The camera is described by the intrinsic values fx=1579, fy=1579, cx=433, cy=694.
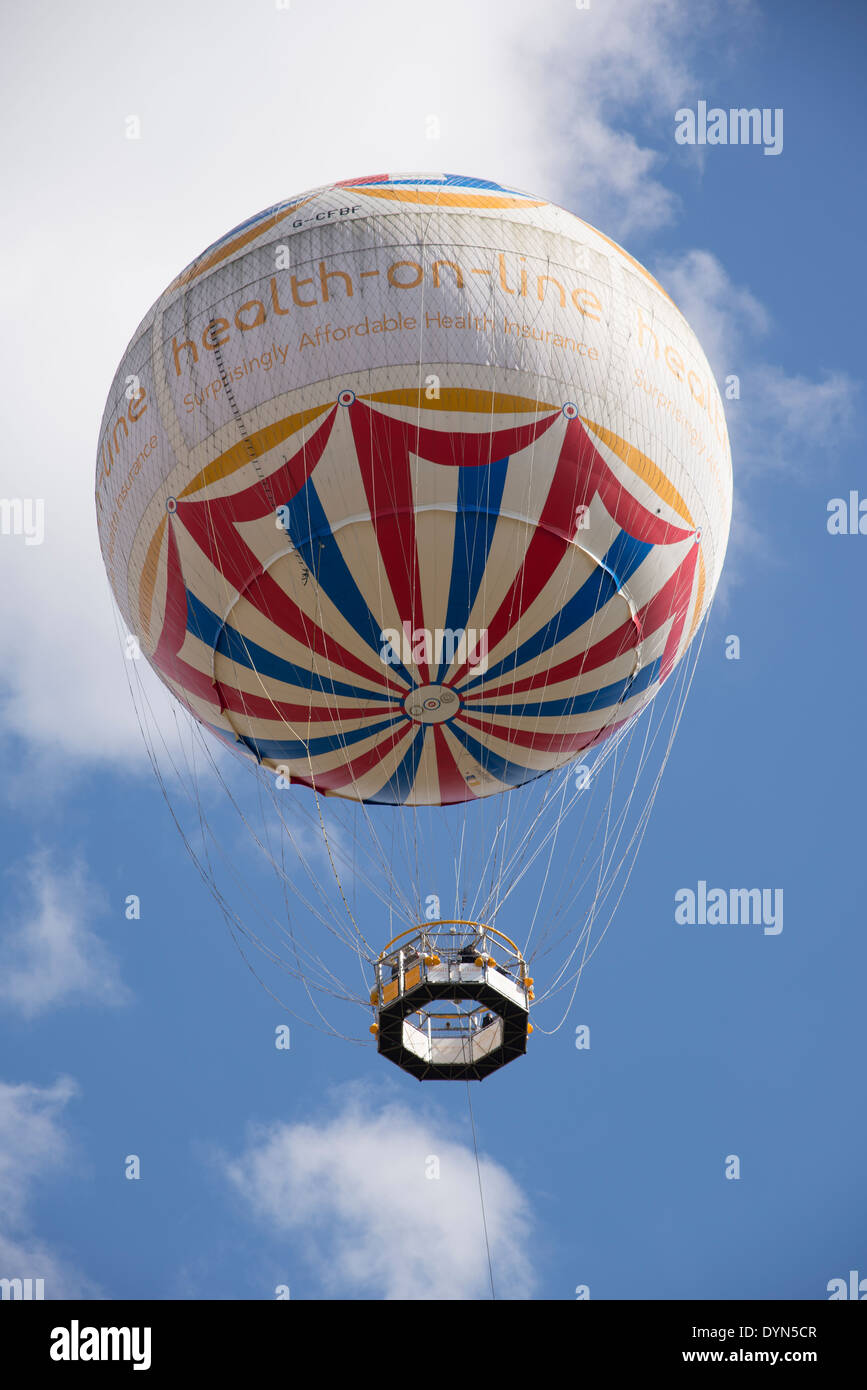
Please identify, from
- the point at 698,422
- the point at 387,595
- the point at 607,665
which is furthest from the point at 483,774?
the point at 698,422

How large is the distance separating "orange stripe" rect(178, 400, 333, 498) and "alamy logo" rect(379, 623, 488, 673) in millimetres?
2830

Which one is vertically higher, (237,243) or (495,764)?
(237,243)

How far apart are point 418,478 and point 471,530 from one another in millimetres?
989

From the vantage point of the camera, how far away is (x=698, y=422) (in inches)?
838

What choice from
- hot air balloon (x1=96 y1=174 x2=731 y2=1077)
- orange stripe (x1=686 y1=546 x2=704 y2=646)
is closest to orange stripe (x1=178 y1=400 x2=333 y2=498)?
hot air balloon (x1=96 y1=174 x2=731 y2=1077)

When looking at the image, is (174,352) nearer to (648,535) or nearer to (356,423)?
(356,423)

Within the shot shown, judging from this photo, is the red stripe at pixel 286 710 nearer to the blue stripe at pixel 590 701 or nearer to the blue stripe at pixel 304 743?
the blue stripe at pixel 304 743

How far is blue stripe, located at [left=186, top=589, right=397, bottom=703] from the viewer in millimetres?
21125

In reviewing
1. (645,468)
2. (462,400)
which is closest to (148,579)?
(462,400)

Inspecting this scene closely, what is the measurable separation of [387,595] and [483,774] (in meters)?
4.24

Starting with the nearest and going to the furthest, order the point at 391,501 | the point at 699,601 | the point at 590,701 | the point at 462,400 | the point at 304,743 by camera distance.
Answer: the point at 462,400, the point at 391,501, the point at 590,701, the point at 304,743, the point at 699,601

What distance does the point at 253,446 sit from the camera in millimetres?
19641

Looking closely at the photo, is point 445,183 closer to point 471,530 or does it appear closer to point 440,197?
point 440,197

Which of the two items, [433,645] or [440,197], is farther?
[433,645]
